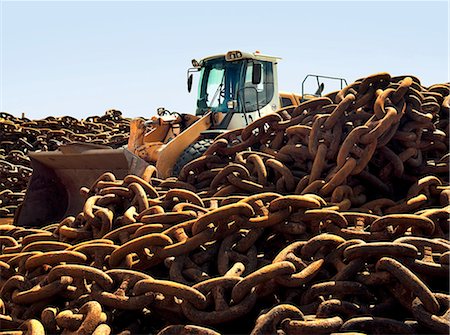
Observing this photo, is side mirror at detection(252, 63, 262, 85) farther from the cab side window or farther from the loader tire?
the loader tire

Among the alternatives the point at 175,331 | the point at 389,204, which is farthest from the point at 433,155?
the point at 175,331

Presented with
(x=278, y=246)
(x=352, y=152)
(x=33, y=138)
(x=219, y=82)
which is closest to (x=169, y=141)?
(x=219, y=82)

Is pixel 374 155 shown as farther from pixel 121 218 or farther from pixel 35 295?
pixel 35 295

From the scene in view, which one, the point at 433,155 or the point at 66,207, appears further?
the point at 66,207

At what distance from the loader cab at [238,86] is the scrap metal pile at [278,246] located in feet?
12.5

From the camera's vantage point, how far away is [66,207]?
5.63 metres

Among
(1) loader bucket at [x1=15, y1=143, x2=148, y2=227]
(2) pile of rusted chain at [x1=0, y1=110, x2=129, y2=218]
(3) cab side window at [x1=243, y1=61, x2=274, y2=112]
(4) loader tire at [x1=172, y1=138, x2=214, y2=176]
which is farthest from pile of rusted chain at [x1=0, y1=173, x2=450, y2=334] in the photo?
(3) cab side window at [x1=243, y1=61, x2=274, y2=112]

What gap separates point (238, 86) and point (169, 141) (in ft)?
3.92

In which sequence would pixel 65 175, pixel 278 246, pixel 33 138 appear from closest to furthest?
pixel 278 246, pixel 65 175, pixel 33 138

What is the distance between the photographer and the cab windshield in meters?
7.47

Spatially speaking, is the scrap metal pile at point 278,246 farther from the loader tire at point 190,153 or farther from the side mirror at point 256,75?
the side mirror at point 256,75

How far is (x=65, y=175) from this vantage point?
5793 millimetres

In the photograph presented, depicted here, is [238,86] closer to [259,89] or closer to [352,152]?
[259,89]

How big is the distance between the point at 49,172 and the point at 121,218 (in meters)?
3.36
